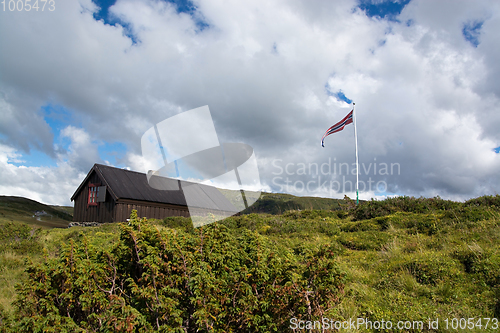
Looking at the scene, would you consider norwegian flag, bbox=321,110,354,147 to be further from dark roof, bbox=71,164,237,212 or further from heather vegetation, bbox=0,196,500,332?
heather vegetation, bbox=0,196,500,332

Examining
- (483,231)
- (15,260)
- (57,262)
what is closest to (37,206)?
(15,260)

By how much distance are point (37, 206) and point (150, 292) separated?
53458 mm

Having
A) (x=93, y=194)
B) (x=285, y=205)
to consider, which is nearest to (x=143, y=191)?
(x=93, y=194)

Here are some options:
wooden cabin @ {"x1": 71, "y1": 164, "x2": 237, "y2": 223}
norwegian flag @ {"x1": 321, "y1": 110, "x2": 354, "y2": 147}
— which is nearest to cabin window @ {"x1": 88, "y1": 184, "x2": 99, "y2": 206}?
wooden cabin @ {"x1": 71, "y1": 164, "x2": 237, "y2": 223}

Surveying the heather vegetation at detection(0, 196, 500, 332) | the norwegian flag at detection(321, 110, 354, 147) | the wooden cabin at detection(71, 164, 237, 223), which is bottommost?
the heather vegetation at detection(0, 196, 500, 332)

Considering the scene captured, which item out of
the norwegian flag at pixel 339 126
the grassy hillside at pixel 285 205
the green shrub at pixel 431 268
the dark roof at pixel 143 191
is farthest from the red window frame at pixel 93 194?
the green shrub at pixel 431 268

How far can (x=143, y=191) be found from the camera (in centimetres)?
2545

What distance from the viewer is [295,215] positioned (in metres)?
16.5

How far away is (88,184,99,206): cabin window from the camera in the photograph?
79.4 ft

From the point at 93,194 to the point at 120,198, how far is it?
3.56 m

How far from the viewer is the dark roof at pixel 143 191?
23719 mm

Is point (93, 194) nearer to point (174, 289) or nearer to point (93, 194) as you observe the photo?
point (93, 194)

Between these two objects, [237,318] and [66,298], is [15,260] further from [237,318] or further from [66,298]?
[237,318]

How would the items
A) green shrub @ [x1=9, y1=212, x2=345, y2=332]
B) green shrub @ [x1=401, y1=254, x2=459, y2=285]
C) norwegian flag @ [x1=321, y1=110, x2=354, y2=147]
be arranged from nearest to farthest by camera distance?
green shrub @ [x1=9, y1=212, x2=345, y2=332] < green shrub @ [x1=401, y1=254, x2=459, y2=285] < norwegian flag @ [x1=321, y1=110, x2=354, y2=147]
